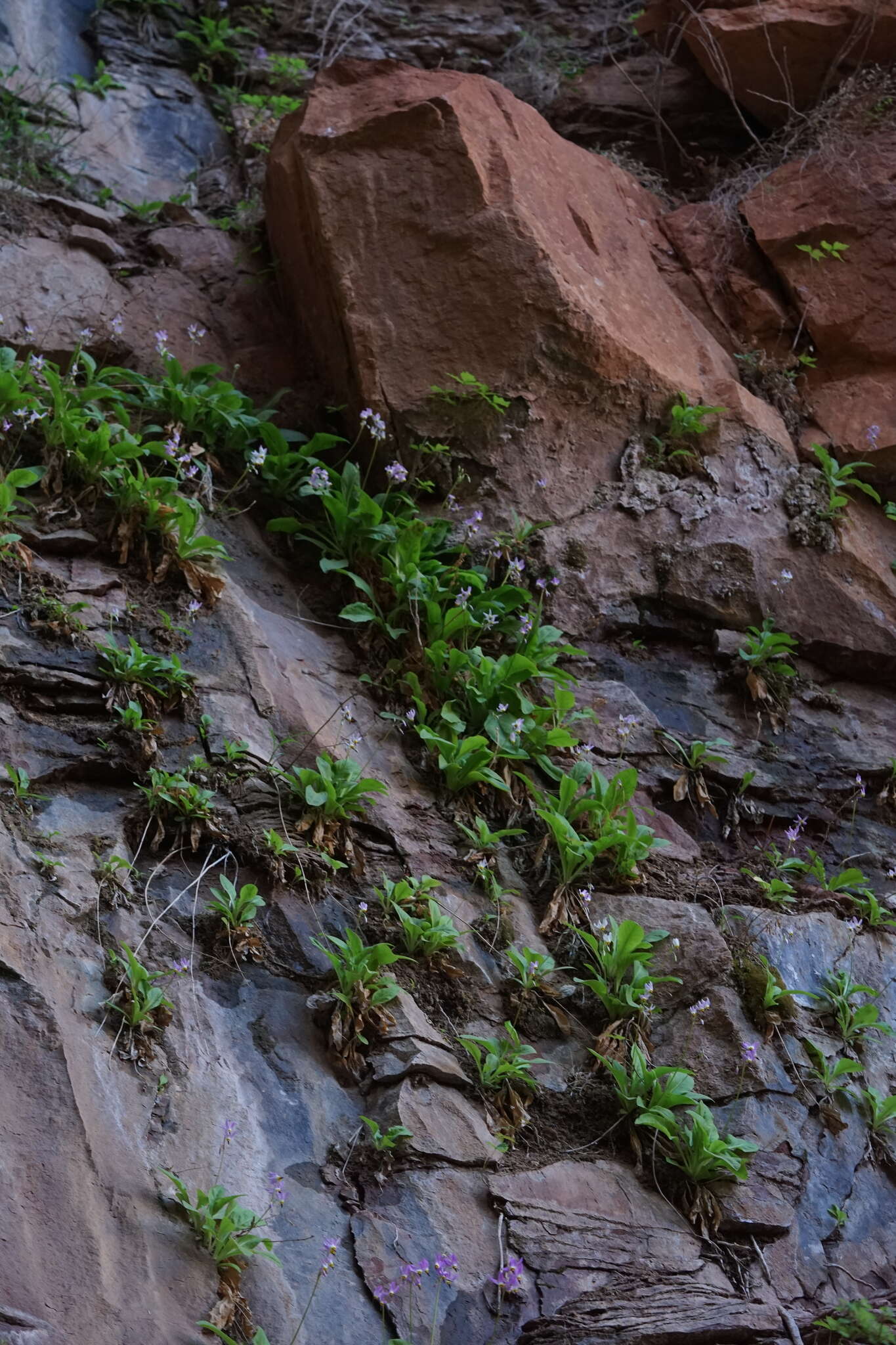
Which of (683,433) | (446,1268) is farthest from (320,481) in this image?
(446,1268)

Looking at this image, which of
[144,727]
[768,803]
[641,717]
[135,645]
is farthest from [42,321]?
[768,803]

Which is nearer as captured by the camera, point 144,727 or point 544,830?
point 144,727

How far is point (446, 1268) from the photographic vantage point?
3.03m

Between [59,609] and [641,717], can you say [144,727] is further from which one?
[641,717]

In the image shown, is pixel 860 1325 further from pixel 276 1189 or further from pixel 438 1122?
pixel 276 1189

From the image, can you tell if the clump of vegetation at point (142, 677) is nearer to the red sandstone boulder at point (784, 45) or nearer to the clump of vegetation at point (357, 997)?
the clump of vegetation at point (357, 997)

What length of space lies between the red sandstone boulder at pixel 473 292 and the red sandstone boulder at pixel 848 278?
1.96 feet

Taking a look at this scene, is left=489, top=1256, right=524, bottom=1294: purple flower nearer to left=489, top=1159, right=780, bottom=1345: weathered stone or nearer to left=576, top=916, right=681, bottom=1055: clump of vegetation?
left=489, top=1159, right=780, bottom=1345: weathered stone

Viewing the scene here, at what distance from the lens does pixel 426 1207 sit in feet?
10.6

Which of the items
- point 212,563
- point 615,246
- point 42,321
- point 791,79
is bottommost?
point 212,563

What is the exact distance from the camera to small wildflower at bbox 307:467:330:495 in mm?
5074

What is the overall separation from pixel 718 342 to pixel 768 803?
3.14 metres

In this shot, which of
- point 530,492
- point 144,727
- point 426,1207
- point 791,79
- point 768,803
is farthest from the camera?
point 791,79

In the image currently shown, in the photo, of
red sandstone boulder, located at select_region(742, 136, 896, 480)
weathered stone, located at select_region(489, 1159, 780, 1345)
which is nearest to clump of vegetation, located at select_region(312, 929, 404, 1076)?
weathered stone, located at select_region(489, 1159, 780, 1345)
